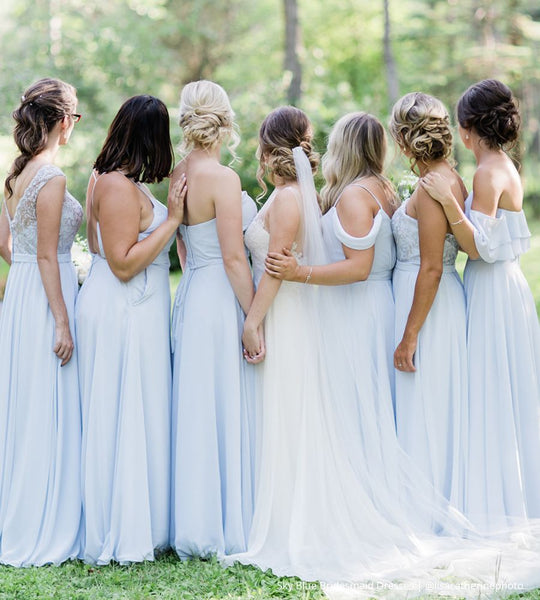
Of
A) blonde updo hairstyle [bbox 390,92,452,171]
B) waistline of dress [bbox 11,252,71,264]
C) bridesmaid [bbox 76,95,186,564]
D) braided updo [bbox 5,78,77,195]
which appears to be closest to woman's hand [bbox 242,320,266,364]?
bridesmaid [bbox 76,95,186,564]

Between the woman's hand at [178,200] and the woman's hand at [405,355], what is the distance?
1531mm

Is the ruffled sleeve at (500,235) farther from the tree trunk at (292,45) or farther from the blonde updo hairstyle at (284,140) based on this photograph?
the tree trunk at (292,45)

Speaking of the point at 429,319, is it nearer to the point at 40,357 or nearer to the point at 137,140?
the point at 137,140

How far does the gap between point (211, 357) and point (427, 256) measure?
4.63 ft

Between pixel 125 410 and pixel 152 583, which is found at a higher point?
pixel 125 410

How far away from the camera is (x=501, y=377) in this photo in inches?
183

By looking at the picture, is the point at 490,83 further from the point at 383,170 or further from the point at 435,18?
the point at 435,18

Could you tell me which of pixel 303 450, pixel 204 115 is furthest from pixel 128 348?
pixel 204 115

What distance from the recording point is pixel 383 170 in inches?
187

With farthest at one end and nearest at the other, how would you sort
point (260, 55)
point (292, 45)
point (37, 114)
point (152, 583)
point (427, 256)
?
1. point (260, 55)
2. point (292, 45)
3. point (37, 114)
4. point (427, 256)
5. point (152, 583)

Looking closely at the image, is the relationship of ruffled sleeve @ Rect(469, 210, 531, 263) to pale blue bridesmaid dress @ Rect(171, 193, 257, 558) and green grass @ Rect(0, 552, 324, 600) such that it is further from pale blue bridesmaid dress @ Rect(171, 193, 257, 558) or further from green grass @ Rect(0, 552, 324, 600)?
green grass @ Rect(0, 552, 324, 600)

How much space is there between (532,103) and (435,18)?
10.6 meters

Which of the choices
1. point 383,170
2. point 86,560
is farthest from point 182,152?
point 86,560

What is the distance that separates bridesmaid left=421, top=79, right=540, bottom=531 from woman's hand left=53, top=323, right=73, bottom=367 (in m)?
2.37
